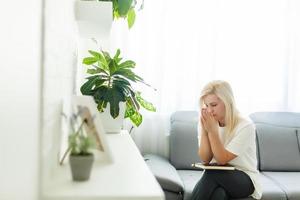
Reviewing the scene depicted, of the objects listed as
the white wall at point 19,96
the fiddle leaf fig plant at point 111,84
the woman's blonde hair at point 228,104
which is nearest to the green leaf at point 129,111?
the fiddle leaf fig plant at point 111,84

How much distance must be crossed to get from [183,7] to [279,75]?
1.13m

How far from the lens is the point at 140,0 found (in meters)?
3.10

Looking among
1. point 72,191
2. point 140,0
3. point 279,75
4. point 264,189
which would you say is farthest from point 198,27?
point 72,191

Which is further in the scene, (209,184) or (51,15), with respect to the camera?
(209,184)

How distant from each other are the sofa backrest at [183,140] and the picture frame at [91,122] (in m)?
2.27

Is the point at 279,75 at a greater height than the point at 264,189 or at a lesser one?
greater

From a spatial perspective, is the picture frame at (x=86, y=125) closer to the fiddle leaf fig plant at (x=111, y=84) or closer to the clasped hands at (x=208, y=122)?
the fiddle leaf fig plant at (x=111, y=84)

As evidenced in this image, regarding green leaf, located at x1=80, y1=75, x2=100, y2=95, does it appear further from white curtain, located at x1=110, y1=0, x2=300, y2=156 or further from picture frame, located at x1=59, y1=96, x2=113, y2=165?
picture frame, located at x1=59, y1=96, x2=113, y2=165

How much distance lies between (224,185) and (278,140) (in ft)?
4.26

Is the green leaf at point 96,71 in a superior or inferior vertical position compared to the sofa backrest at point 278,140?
superior

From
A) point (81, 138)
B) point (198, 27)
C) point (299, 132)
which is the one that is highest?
point (198, 27)

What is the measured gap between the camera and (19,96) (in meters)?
0.53

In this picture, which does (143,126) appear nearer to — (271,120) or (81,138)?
(271,120)

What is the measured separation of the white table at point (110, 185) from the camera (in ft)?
2.92
